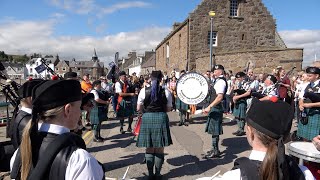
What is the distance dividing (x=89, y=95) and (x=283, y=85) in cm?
528

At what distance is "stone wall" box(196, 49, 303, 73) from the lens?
50.1ft

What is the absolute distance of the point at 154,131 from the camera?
4590 millimetres

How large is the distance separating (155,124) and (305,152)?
2.33 metres

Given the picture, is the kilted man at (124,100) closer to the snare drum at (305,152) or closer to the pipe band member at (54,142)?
the snare drum at (305,152)

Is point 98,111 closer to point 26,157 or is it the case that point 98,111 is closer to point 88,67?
point 26,157

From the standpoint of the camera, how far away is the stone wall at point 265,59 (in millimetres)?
15281

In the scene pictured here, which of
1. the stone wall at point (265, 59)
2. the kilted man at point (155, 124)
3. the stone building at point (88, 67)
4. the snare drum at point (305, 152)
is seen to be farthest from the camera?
the stone building at point (88, 67)

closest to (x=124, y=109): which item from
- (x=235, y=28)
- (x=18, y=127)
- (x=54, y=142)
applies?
(x=18, y=127)

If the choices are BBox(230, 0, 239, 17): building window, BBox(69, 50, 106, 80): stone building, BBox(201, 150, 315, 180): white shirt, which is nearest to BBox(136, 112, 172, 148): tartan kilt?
BBox(201, 150, 315, 180): white shirt

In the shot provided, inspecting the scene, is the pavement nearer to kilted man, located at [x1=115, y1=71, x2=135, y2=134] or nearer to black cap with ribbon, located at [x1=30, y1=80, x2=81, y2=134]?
kilted man, located at [x1=115, y1=71, x2=135, y2=134]

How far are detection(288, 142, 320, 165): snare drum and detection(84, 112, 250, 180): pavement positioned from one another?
215 cm

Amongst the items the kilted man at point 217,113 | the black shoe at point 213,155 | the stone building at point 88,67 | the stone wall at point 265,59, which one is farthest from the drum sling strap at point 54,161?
the stone building at point 88,67

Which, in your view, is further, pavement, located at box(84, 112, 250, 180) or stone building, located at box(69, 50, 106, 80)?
stone building, located at box(69, 50, 106, 80)

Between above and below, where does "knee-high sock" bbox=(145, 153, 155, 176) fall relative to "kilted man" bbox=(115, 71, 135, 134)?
below
